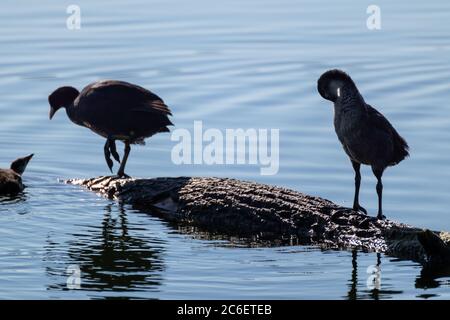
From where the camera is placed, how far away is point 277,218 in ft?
44.9

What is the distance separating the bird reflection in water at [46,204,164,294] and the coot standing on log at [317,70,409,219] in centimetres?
224

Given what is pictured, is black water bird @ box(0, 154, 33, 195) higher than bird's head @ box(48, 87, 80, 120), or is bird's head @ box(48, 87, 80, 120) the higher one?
bird's head @ box(48, 87, 80, 120)

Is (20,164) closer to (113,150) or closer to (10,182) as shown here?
(10,182)

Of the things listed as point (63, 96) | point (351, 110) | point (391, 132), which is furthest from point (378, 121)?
point (63, 96)

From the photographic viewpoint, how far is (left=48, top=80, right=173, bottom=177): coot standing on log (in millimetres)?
16688

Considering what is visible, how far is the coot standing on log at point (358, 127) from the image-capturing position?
45.7 ft

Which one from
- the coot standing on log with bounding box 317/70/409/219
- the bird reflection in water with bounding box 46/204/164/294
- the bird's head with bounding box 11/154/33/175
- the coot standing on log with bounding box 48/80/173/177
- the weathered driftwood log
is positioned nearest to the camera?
the bird reflection in water with bounding box 46/204/164/294

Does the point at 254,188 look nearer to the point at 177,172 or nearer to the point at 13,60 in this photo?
the point at 177,172

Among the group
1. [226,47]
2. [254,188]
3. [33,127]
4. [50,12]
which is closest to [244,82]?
[226,47]

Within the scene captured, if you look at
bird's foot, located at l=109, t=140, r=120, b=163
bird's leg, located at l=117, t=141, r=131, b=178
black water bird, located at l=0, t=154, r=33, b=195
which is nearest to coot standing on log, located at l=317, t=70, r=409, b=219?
bird's leg, located at l=117, t=141, r=131, b=178

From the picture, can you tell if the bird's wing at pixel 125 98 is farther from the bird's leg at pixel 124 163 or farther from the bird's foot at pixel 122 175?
the bird's foot at pixel 122 175

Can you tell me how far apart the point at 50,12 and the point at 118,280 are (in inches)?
553

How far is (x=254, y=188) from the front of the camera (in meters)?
14.3

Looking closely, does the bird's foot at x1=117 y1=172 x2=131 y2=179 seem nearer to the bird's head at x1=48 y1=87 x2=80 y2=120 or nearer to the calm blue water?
the calm blue water
